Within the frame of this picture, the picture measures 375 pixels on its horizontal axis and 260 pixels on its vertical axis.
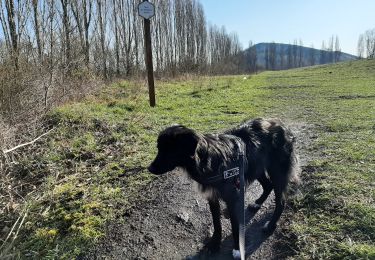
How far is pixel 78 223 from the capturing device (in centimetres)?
358

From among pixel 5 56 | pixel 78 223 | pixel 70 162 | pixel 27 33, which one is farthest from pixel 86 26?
pixel 78 223

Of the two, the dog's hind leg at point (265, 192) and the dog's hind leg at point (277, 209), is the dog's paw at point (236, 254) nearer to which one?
the dog's hind leg at point (277, 209)

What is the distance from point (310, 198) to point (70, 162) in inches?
158

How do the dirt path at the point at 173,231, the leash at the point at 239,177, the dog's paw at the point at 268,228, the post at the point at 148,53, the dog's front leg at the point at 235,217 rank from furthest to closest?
1. the post at the point at 148,53
2. the dog's paw at the point at 268,228
3. the dirt path at the point at 173,231
4. the dog's front leg at the point at 235,217
5. the leash at the point at 239,177

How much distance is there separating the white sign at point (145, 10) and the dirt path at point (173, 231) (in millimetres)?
7221

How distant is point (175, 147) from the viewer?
281cm

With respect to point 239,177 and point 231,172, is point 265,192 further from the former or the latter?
point 231,172

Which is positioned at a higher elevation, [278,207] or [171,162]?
[171,162]

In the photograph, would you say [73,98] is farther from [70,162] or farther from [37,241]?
[37,241]

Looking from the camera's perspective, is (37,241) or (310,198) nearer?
(37,241)

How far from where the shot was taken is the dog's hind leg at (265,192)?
153 inches

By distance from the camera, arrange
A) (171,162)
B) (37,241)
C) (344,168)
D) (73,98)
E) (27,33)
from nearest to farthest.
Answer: (171,162), (37,241), (344,168), (27,33), (73,98)

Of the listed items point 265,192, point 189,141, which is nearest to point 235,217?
point 189,141

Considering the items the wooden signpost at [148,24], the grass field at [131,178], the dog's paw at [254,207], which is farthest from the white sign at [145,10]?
the dog's paw at [254,207]
